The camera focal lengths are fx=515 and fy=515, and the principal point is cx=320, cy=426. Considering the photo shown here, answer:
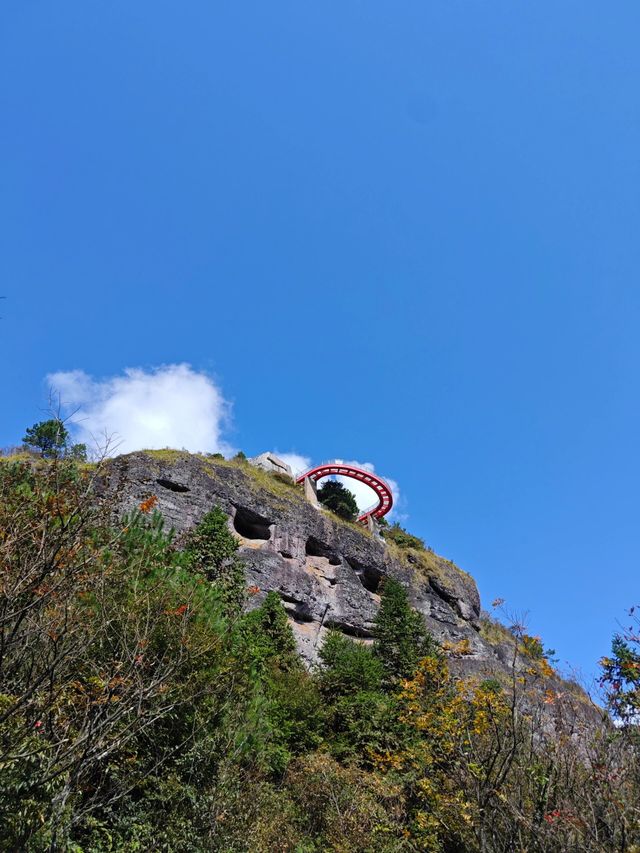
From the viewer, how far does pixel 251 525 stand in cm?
3077

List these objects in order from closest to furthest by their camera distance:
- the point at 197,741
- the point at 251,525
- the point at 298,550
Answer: the point at 197,741 → the point at 251,525 → the point at 298,550

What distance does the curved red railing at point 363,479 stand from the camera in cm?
4175

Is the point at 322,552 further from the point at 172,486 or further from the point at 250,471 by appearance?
the point at 172,486

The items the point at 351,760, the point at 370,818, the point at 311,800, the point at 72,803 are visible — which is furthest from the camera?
the point at 351,760

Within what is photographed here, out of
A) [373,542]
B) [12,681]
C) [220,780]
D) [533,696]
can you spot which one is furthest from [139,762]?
[373,542]

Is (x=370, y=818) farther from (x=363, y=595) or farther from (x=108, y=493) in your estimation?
(x=363, y=595)

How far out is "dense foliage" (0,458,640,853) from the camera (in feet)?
19.5

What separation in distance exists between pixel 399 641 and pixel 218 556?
9394mm

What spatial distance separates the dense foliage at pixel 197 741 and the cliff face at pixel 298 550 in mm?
10805

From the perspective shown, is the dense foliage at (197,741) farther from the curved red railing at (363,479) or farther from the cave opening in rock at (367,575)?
the curved red railing at (363,479)

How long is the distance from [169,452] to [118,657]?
2105 cm

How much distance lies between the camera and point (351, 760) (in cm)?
1559

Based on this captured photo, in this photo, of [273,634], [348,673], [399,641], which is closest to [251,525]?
[273,634]

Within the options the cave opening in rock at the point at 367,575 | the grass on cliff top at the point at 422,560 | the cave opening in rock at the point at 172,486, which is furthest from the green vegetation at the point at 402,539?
the cave opening in rock at the point at 172,486
